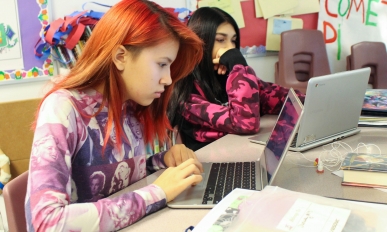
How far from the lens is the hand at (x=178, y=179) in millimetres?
833

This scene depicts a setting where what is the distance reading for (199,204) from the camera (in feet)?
2.70

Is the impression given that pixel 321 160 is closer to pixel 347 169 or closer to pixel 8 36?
pixel 347 169

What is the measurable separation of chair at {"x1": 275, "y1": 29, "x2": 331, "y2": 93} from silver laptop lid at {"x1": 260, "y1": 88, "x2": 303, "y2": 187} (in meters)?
1.74

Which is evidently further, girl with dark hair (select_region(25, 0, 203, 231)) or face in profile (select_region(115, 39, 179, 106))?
face in profile (select_region(115, 39, 179, 106))

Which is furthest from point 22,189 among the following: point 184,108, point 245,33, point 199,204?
point 245,33

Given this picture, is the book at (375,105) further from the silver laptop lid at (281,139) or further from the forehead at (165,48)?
the forehead at (165,48)

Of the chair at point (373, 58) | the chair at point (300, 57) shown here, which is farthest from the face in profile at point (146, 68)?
the chair at point (373, 58)

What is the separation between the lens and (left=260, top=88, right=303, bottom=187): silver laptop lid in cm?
91

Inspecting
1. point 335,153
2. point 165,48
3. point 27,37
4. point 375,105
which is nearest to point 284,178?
point 335,153

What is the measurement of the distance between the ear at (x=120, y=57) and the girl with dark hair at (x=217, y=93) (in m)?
0.59

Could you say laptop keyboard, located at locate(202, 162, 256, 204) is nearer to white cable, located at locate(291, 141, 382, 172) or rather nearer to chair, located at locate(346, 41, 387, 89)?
white cable, located at locate(291, 141, 382, 172)

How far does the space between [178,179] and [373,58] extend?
2.57 metres

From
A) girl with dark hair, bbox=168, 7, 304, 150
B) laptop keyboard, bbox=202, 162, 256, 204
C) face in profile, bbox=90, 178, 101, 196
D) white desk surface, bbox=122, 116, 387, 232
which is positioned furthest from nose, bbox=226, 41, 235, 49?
face in profile, bbox=90, 178, 101, 196

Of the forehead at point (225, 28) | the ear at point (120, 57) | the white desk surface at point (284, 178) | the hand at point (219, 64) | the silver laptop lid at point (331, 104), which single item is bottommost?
the white desk surface at point (284, 178)
